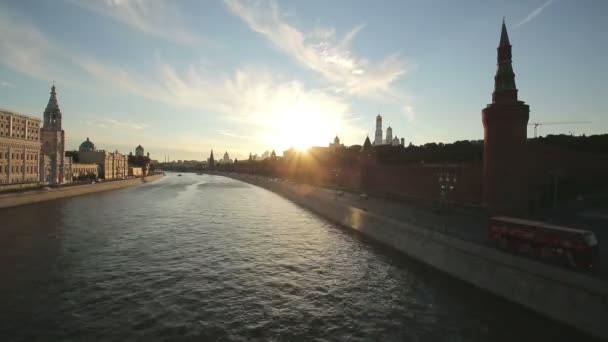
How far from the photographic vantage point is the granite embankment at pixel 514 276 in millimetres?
10617

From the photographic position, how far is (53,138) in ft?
289

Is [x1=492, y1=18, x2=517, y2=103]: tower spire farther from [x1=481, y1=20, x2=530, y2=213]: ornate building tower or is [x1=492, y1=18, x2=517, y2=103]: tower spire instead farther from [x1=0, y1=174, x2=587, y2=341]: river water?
[x1=0, y1=174, x2=587, y2=341]: river water

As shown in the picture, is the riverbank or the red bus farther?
the riverbank

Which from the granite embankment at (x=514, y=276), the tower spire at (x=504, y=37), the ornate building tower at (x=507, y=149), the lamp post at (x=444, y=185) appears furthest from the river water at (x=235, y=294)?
the tower spire at (x=504, y=37)

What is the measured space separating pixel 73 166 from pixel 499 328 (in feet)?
389

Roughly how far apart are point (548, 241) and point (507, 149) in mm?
10887

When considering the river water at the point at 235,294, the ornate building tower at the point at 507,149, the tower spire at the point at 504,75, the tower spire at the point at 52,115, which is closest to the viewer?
the river water at the point at 235,294

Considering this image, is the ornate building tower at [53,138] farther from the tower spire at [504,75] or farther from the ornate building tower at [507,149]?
the tower spire at [504,75]

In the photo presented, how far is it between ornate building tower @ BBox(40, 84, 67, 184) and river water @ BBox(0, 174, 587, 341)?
72.4 metres

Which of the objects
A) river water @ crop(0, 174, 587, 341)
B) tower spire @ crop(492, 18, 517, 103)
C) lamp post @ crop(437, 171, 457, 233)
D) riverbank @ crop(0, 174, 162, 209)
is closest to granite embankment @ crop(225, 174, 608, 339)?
river water @ crop(0, 174, 587, 341)

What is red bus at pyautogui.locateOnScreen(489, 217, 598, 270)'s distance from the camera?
12148 millimetres

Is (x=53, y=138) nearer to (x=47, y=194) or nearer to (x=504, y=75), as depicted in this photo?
(x=47, y=194)

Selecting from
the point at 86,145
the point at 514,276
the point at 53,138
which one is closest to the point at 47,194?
the point at 53,138

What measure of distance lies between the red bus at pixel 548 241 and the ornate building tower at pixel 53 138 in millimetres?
99273
